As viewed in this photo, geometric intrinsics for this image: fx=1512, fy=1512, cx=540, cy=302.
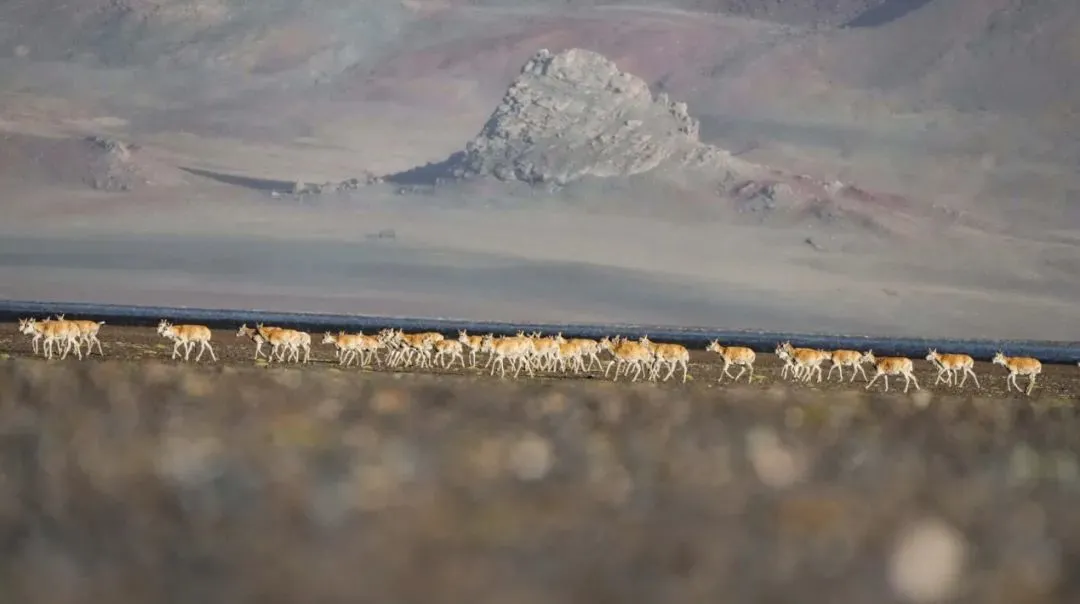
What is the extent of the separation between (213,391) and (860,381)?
35750 mm

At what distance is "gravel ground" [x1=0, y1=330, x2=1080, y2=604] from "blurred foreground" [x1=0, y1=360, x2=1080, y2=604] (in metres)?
0.04

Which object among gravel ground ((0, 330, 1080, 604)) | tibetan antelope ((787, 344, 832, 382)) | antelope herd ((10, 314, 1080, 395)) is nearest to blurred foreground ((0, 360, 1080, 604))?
gravel ground ((0, 330, 1080, 604))

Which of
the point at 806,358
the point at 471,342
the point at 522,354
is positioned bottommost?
the point at 522,354

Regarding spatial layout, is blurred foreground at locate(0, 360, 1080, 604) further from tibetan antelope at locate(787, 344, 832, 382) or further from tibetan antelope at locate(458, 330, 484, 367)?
tibetan antelope at locate(458, 330, 484, 367)

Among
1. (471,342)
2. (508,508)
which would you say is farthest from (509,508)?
(471,342)

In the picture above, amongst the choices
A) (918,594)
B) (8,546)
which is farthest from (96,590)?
(918,594)

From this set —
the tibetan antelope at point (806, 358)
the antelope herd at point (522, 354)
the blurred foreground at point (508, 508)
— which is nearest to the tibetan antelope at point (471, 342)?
the antelope herd at point (522, 354)

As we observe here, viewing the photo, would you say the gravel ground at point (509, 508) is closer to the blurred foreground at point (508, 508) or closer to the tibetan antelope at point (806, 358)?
the blurred foreground at point (508, 508)

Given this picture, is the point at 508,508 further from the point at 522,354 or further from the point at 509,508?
the point at 522,354

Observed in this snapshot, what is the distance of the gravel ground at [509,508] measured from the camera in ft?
32.6

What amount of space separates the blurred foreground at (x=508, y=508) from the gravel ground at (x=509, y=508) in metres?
0.04

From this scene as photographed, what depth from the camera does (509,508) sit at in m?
13.3

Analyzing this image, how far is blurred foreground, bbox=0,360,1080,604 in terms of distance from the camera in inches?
391

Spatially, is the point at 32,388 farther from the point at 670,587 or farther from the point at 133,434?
the point at 670,587
